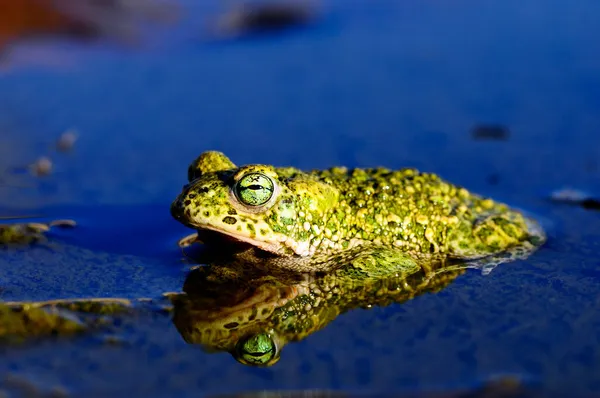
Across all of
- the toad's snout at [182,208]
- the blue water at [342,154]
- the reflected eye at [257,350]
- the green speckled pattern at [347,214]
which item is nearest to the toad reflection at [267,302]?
the reflected eye at [257,350]

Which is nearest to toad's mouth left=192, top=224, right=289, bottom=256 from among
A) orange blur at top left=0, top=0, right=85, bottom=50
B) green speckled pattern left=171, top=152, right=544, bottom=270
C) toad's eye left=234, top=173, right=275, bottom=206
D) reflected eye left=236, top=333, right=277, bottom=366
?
green speckled pattern left=171, top=152, right=544, bottom=270

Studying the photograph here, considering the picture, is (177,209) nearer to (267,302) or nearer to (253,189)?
(253,189)

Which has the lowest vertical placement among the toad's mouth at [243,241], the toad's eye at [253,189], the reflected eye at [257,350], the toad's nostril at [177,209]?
the reflected eye at [257,350]

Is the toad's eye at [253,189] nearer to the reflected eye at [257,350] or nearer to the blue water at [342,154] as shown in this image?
the blue water at [342,154]

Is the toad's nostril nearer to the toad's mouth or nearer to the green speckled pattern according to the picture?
the green speckled pattern

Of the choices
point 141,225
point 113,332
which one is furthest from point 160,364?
point 141,225

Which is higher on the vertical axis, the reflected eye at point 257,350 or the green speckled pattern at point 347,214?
the green speckled pattern at point 347,214
